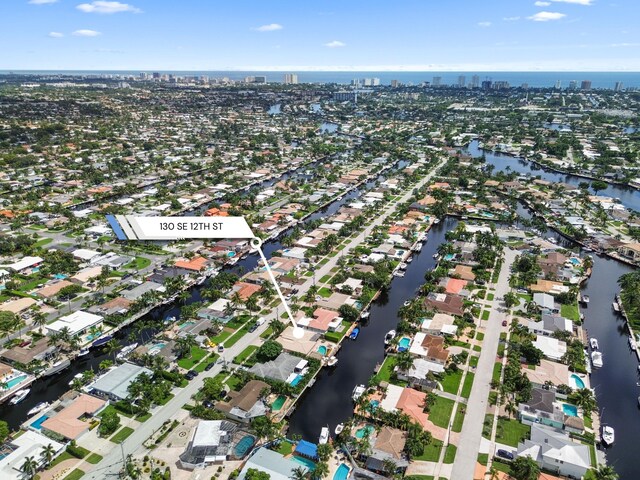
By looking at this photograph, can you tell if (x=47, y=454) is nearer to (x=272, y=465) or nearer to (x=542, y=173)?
(x=272, y=465)

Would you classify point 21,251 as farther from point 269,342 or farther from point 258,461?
point 258,461

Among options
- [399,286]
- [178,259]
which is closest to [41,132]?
[178,259]

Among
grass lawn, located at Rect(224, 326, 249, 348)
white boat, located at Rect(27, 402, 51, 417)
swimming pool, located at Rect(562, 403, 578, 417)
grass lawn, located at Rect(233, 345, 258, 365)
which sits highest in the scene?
grass lawn, located at Rect(224, 326, 249, 348)

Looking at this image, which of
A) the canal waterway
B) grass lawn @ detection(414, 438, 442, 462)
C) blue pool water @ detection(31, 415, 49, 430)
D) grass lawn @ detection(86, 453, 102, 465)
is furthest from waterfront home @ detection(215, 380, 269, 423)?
the canal waterway

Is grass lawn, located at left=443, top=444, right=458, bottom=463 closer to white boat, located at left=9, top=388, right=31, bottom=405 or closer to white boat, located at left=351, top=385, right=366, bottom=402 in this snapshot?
white boat, located at left=351, top=385, right=366, bottom=402

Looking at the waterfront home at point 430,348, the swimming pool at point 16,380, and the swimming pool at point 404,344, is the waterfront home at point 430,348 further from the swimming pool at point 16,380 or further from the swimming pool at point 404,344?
the swimming pool at point 16,380

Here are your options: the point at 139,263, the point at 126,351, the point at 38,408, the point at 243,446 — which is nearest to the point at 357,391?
the point at 243,446

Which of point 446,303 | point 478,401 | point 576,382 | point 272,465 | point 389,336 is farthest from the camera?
point 446,303
